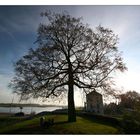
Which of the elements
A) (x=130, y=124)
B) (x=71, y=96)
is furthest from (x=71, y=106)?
(x=130, y=124)

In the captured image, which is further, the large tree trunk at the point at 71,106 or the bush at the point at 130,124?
the large tree trunk at the point at 71,106

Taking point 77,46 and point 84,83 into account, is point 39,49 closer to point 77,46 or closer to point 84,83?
point 77,46

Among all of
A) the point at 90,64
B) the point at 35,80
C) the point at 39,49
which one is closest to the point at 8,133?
the point at 35,80

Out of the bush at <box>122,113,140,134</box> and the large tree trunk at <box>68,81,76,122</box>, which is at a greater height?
the large tree trunk at <box>68,81,76,122</box>

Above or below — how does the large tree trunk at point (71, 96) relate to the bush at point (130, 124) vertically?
above

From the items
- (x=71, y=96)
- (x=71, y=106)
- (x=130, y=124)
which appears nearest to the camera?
(x=130, y=124)

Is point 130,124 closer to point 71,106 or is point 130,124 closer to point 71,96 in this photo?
point 71,106

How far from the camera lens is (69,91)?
47.7ft

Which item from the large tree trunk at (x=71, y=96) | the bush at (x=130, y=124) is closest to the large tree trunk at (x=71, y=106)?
the large tree trunk at (x=71, y=96)

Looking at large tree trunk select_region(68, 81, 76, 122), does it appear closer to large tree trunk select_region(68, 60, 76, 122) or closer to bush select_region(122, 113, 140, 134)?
large tree trunk select_region(68, 60, 76, 122)

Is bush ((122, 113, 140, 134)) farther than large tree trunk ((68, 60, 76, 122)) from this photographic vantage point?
No

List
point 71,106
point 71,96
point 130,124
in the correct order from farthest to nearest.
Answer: point 71,96
point 71,106
point 130,124

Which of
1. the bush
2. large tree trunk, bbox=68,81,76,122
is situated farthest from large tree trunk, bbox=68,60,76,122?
the bush

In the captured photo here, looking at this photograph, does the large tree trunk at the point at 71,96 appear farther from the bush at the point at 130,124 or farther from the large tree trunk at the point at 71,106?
the bush at the point at 130,124
